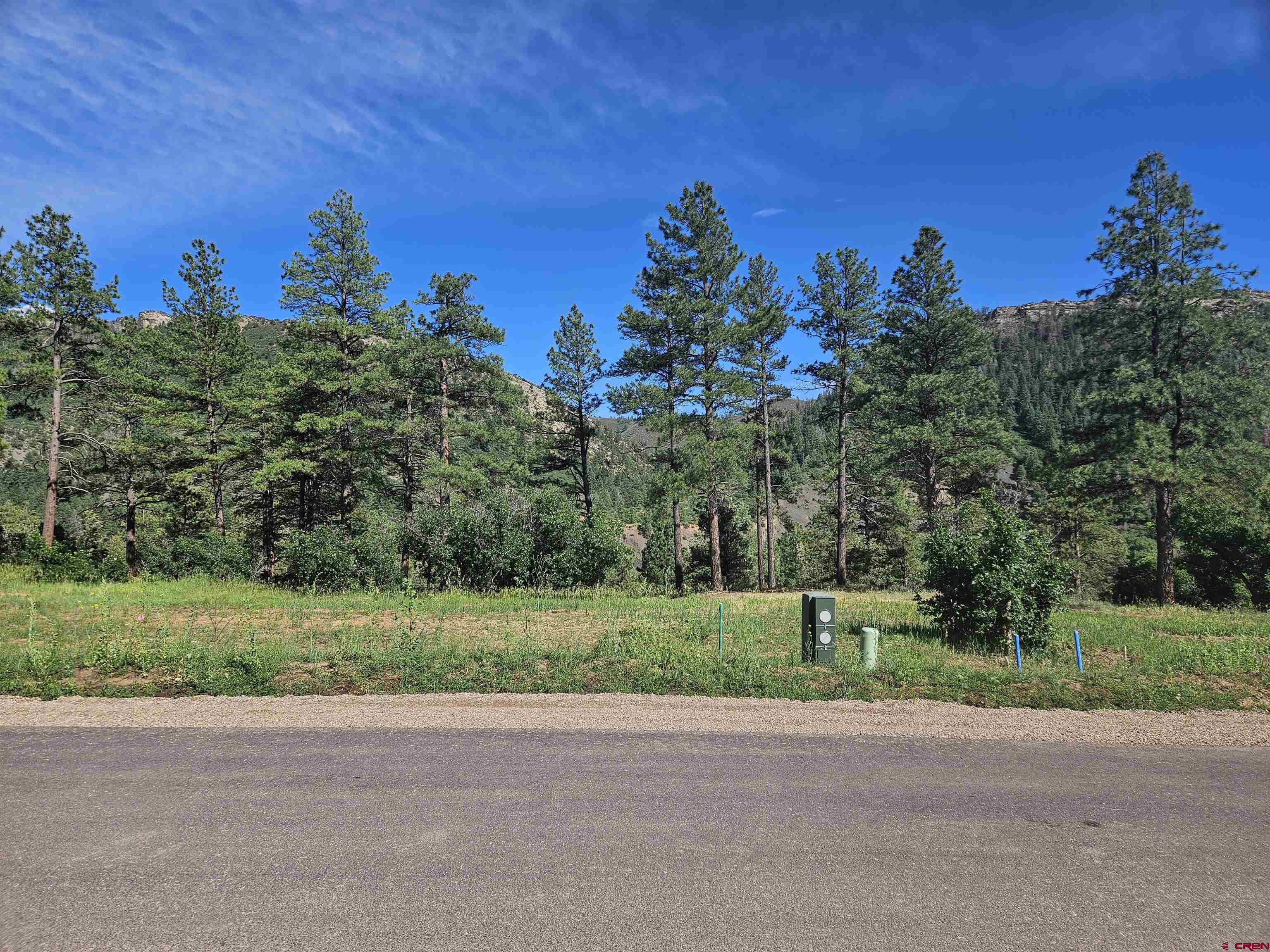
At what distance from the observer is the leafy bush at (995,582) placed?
11477 millimetres

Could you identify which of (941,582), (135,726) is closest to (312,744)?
(135,726)

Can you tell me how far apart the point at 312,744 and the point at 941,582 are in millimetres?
11283

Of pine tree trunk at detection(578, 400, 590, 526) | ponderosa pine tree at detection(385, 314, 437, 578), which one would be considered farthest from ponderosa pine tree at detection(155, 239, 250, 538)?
pine tree trunk at detection(578, 400, 590, 526)

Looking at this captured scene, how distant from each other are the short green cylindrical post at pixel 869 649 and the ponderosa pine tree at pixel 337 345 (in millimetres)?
20632

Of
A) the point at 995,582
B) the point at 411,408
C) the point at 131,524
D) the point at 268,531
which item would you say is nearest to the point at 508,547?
the point at 411,408

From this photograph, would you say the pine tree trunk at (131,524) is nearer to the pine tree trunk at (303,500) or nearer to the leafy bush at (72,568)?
the leafy bush at (72,568)

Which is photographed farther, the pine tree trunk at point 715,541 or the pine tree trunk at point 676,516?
the pine tree trunk at point 715,541

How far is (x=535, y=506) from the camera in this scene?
2138 cm

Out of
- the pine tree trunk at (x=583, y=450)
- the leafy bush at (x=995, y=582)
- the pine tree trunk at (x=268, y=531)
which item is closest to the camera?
the leafy bush at (x=995, y=582)

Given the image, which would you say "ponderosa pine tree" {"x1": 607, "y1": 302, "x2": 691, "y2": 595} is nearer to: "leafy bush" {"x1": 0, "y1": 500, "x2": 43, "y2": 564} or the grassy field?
the grassy field

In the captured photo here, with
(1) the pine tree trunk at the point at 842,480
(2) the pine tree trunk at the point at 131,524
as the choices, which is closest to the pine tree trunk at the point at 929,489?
(1) the pine tree trunk at the point at 842,480

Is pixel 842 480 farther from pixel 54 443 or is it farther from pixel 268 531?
pixel 54 443

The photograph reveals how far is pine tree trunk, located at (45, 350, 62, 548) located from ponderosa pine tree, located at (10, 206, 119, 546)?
0.03m

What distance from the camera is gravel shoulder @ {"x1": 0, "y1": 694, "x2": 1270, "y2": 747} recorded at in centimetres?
749
